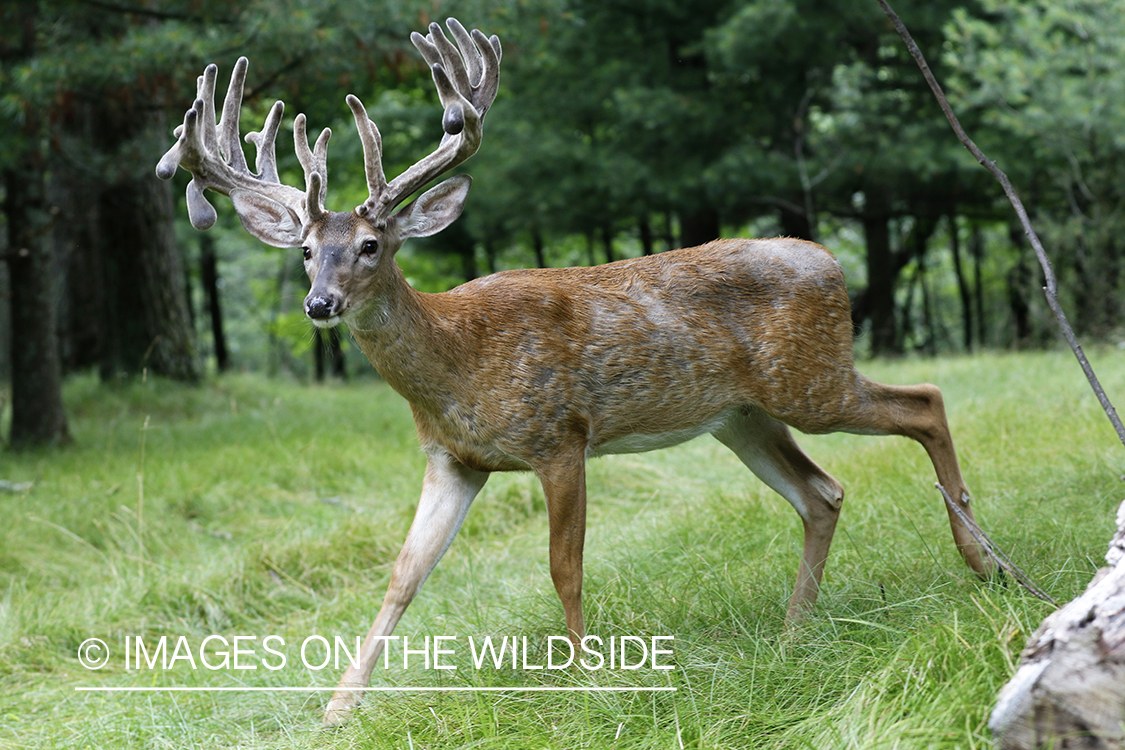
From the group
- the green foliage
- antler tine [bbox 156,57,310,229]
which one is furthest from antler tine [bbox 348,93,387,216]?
the green foliage

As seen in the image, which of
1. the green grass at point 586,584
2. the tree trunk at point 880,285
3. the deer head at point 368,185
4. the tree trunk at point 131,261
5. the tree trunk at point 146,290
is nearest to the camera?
the green grass at point 586,584

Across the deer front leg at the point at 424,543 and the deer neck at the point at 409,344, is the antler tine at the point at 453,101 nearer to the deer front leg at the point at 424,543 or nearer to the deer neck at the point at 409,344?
the deer neck at the point at 409,344

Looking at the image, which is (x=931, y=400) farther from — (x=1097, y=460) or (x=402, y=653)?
(x=402, y=653)

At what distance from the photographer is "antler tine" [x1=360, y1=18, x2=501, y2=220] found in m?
3.41

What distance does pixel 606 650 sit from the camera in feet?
11.3

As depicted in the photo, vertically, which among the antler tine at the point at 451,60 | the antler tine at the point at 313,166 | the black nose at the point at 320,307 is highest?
the antler tine at the point at 451,60

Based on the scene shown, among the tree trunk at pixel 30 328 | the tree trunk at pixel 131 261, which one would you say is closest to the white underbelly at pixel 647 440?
the tree trunk at pixel 30 328

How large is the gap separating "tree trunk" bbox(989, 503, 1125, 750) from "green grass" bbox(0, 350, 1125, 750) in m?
0.18

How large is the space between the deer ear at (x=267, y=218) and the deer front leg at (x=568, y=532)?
1185 mm

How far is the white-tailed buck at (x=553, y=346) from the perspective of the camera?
346 cm

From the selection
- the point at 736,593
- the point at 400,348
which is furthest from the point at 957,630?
the point at 400,348

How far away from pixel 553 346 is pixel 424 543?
0.82m

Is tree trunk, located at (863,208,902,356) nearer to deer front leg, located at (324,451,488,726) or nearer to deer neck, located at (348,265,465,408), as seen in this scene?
deer front leg, located at (324,451,488,726)

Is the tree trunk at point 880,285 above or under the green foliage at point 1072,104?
under
